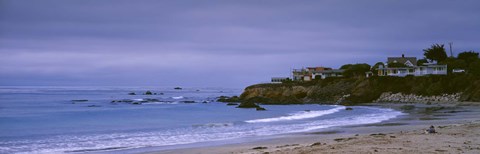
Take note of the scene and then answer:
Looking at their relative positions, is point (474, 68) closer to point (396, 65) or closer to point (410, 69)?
point (410, 69)

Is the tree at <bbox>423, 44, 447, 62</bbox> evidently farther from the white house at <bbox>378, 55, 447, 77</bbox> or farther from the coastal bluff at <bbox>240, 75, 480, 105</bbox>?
the coastal bluff at <bbox>240, 75, 480, 105</bbox>

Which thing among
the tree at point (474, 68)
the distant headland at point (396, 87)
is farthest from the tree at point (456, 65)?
the tree at point (474, 68)

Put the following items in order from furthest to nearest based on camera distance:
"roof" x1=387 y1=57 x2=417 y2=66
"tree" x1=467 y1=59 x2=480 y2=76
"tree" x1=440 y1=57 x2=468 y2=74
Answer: "roof" x1=387 y1=57 x2=417 y2=66, "tree" x1=440 y1=57 x2=468 y2=74, "tree" x1=467 y1=59 x2=480 y2=76

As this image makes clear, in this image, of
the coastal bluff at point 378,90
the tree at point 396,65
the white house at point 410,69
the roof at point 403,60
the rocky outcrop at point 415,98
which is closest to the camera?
the rocky outcrop at point 415,98

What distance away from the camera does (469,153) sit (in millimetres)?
12227

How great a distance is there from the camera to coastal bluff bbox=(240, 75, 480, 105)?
56.7 metres

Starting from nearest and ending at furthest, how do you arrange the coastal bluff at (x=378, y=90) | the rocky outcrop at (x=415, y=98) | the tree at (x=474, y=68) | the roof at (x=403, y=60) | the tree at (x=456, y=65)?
1. the rocky outcrop at (x=415, y=98)
2. the coastal bluff at (x=378, y=90)
3. the tree at (x=474, y=68)
4. the tree at (x=456, y=65)
5. the roof at (x=403, y=60)

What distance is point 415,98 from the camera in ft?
194

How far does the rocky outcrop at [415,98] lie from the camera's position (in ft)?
181

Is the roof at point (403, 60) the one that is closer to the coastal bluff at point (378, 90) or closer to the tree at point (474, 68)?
the tree at point (474, 68)

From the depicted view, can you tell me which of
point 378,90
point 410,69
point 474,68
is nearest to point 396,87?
point 378,90

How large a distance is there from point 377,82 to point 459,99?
14.2 meters

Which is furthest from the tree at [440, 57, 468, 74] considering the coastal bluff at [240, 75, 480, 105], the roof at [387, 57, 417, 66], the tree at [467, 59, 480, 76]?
the coastal bluff at [240, 75, 480, 105]

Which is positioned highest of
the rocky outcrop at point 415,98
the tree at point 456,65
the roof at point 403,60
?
the roof at point 403,60
